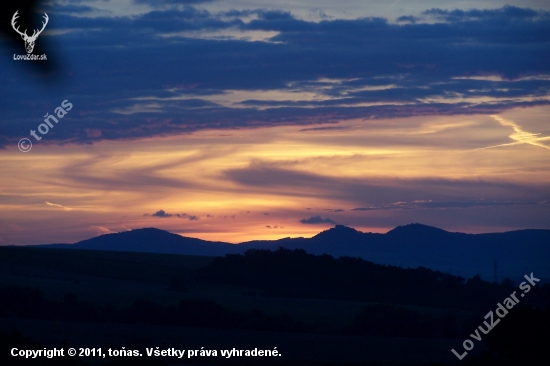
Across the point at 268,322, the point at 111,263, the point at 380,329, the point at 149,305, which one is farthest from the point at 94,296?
the point at 111,263

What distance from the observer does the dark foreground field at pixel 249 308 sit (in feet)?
122

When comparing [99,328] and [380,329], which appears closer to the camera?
[99,328]

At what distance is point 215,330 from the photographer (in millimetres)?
47562

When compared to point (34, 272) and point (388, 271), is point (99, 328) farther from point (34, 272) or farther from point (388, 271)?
point (388, 271)

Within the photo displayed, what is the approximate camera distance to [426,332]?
54250mm

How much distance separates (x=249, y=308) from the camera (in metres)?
57.8

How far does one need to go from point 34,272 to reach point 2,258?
870 cm

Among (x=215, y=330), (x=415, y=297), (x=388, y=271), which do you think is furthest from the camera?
(x=388, y=271)

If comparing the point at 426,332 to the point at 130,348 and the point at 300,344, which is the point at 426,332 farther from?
the point at 130,348

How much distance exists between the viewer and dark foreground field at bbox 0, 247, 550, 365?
37.3m

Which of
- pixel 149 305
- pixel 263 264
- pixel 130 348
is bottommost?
pixel 130 348

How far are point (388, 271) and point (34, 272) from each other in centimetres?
3632

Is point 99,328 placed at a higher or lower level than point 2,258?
lower

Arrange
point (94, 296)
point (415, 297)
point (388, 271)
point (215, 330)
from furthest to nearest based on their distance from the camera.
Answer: point (388, 271) < point (415, 297) < point (94, 296) < point (215, 330)
